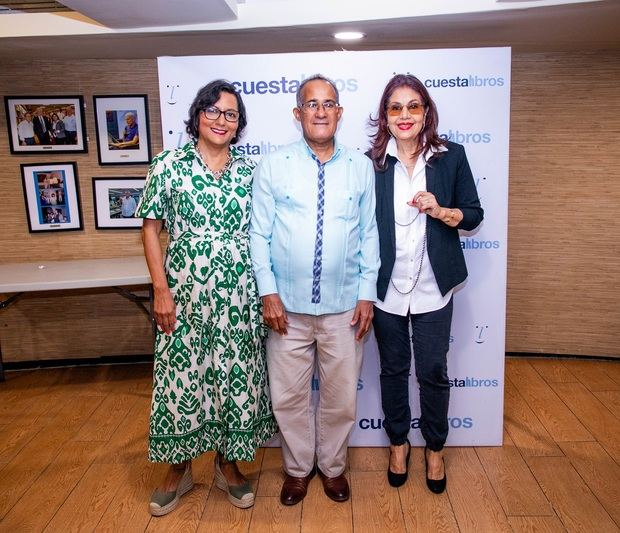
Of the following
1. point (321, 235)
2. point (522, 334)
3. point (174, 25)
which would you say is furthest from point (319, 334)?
point (522, 334)

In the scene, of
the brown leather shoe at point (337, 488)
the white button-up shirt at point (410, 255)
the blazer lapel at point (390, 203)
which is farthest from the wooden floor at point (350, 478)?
the blazer lapel at point (390, 203)

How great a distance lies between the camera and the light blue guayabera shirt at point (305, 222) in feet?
7.87

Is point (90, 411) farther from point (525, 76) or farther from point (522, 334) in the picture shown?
point (525, 76)

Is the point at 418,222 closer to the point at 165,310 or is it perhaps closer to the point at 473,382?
the point at 473,382

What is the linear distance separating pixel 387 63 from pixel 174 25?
3.62 ft

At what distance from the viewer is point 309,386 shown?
2.64 metres

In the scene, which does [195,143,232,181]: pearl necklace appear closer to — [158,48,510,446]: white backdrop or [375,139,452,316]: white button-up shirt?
[158,48,510,446]: white backdrop

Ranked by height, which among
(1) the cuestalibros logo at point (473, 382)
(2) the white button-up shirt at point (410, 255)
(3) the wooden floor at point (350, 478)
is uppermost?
(2) the white button-up shirt at point (410, 255)

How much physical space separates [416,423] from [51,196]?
2.90m

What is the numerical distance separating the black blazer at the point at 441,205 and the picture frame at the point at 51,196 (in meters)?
2.60

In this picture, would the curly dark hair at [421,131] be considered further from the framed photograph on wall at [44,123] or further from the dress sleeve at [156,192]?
the framed photograph on wall at [44,123]

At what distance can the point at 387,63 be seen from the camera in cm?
282

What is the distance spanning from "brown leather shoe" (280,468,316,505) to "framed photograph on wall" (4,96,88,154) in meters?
2.81

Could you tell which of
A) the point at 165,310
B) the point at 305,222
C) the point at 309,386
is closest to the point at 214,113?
the point at 305,222
